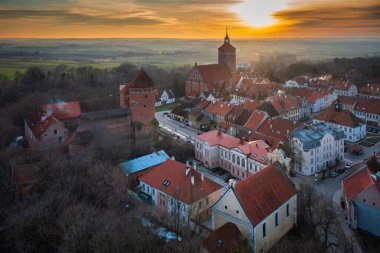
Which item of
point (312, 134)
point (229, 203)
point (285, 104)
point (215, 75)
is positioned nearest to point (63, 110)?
point (229, 203)

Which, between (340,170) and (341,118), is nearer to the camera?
(340,170)

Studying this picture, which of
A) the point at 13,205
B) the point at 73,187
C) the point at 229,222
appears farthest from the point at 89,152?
the point at 229,222

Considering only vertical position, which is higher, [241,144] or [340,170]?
[241,144]

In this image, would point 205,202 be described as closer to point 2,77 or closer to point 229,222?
point 229,222

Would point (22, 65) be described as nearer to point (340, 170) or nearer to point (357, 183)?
point (340, 170)

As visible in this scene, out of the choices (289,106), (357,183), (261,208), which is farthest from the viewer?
(289,106)

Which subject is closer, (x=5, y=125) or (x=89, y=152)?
(x=89, y=152)
